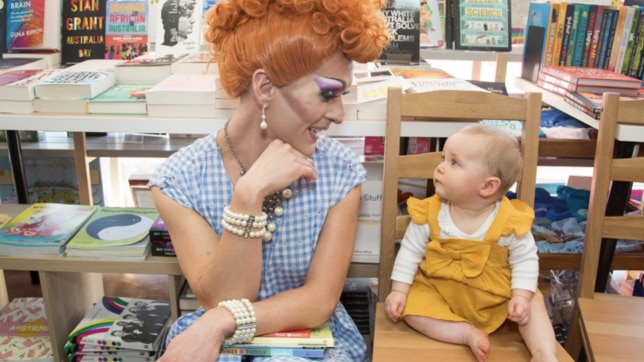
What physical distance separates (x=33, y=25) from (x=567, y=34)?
2.03 m

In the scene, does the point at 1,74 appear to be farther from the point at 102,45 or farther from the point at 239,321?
the point at 239,321

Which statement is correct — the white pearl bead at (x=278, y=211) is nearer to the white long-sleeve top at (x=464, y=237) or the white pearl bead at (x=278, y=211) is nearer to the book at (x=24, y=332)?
the white long-sleeve top at (x=464, y=237)

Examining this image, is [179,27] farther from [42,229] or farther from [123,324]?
[123,324]

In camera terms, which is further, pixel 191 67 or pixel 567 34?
pixel 567 34

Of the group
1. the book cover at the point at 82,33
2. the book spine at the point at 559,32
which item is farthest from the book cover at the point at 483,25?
the book cover at the point at 82,33

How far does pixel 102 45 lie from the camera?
2.06 metres

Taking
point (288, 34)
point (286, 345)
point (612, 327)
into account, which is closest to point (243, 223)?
point (286, 345)

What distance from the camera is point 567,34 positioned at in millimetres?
2307

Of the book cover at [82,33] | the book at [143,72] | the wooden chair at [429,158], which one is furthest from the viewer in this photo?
the book cover at [82,33]

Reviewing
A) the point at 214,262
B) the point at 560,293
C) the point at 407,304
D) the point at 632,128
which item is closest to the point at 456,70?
the point at 560,293

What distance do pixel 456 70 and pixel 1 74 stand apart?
2912 mm

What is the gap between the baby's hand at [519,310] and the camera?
1.29m

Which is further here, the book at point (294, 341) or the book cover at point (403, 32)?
the book cover at point (403, 32)

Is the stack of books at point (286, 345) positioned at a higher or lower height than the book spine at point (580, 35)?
lower
